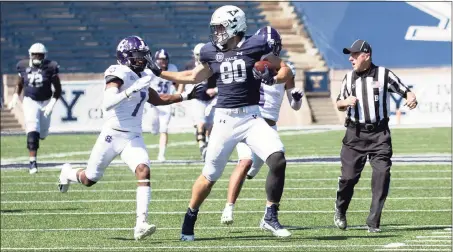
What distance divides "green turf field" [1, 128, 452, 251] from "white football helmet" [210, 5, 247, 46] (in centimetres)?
147

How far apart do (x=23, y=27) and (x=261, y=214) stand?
28022 mm

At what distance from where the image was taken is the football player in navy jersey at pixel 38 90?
16.8 m

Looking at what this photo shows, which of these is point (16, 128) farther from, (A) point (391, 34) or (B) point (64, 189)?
(B) point (64, 189)

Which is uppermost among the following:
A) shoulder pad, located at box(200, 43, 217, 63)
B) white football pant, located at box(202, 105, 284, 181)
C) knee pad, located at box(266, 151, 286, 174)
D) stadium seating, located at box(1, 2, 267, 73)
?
stadium seating, located at box(1, 2, 267, 73)

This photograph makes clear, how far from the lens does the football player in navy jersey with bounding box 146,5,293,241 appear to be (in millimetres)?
9219

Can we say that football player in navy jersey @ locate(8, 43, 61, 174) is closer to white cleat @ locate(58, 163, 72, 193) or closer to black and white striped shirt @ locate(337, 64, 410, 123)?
white cleat @ locate(58, 163, 72, 193)

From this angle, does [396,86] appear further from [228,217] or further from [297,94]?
[228,217]

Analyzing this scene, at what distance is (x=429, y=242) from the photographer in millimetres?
8875

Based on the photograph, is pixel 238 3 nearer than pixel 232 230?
No

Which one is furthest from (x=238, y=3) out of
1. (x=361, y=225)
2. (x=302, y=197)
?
(x=361, y=225)

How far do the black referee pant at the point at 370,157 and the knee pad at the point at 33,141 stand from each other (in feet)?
23.6

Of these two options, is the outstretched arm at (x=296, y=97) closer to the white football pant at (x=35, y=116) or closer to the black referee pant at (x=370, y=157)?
the black referee pant at (x=370, y=157)

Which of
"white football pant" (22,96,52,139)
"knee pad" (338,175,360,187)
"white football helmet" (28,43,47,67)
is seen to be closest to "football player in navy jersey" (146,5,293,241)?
"knee pad" (338,175,360,187)

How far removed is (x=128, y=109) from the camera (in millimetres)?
9906
